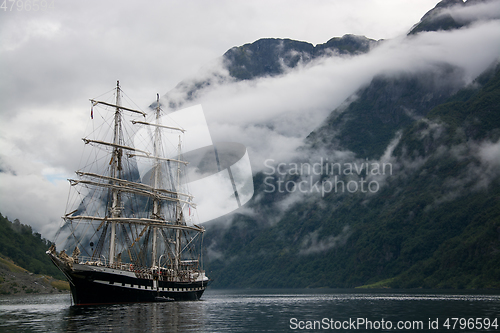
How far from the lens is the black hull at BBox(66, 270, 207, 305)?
10012 centimetres

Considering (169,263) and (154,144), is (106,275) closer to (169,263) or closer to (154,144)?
(169,263)

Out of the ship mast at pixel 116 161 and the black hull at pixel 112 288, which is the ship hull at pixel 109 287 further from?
the ship mast at pixel 116 161

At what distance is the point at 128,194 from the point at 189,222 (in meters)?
31.3

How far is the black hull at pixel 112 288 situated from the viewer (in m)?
100

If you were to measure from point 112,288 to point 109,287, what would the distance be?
A: 0.92 meters

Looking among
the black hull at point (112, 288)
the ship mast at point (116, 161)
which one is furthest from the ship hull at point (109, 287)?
the ship mast at point (116, 161)

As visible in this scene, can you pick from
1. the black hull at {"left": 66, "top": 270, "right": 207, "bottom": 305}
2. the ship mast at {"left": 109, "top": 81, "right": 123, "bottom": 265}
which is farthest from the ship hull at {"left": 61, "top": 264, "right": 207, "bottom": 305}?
the ship mast at {"left": 109, "top": 81, "right": 123, "bottom": 265}

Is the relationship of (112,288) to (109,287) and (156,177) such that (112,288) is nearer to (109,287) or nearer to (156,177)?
(109,287)

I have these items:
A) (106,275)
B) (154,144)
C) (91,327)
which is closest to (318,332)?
(91,327)

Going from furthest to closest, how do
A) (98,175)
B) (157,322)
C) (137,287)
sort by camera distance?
1. (98,175)
2. (137,287)
3. (157,322)

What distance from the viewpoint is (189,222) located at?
162 meters

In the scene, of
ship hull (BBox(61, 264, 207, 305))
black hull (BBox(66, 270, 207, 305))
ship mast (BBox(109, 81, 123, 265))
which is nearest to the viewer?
ship hull (BBox(61, 264, 207, 305))

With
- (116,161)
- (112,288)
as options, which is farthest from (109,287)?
(116,161)

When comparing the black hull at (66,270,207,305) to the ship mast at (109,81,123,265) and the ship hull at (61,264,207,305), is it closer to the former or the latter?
the ship hull at (61,264,207,305)
